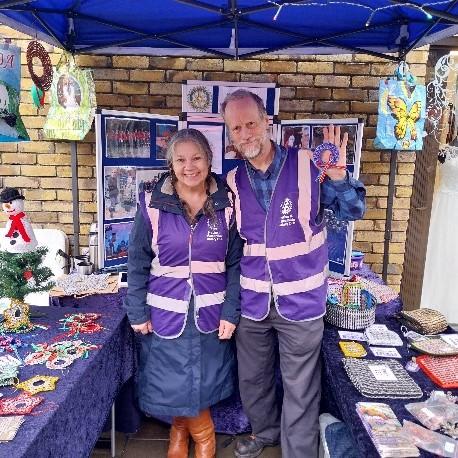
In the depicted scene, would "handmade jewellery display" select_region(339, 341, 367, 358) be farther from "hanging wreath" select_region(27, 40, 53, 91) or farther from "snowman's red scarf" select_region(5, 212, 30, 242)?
"hanging wreath" select_region(27, 40, 53, 91)

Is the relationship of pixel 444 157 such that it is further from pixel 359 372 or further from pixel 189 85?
pixel 359 372

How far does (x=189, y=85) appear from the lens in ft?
11.7

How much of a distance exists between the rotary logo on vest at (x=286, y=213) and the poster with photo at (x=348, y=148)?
1013 millimetres

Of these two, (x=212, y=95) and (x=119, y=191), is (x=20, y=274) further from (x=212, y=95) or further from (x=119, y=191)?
(x=212, y=95)

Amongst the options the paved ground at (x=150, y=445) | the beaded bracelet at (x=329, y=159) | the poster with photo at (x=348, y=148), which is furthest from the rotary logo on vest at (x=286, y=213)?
the paved ground at (x=150, y=445)

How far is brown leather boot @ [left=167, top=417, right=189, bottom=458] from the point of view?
270cm

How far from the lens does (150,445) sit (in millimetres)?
2936

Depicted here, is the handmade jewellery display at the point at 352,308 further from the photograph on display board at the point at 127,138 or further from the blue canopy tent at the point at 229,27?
the photograph on display board at the point at 127,138

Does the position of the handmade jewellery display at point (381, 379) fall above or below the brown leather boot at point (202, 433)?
above

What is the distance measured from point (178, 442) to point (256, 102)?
2.04 meters

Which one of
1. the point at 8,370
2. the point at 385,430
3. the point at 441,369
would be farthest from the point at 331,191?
the point at 8,370

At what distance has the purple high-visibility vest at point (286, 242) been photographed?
2297 millimetres

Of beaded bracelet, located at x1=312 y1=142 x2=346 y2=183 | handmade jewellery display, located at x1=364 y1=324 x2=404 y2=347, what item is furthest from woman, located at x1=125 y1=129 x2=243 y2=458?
handmade jewellery display, located at x1=364 y1=324 x2=404 y2=347

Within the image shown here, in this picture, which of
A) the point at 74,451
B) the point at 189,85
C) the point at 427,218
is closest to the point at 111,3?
the point at 189,85
